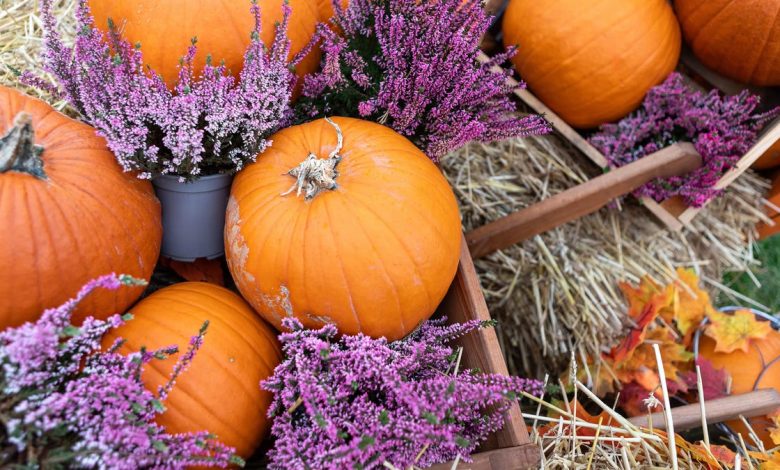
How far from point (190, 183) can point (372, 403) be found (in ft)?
2.05

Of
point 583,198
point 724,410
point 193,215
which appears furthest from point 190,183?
point 724,410

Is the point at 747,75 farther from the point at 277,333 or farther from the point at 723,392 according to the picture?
the point at 277,333

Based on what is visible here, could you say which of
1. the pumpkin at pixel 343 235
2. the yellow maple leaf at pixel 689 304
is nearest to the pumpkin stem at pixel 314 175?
the pumpkin at pixel 343 235

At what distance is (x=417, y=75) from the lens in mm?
1257

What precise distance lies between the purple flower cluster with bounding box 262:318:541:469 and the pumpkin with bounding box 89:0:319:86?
59 centimetres

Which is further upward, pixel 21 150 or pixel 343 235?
pixel 21 150

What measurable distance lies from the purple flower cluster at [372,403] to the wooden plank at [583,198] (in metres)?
0.72

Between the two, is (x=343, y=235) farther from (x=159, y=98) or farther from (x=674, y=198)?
(x=674, y=198)

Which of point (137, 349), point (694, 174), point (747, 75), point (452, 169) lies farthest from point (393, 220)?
point (747, 75)

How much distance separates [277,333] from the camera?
1316mm

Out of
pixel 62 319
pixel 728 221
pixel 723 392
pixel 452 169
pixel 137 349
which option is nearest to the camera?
pixel 62 319

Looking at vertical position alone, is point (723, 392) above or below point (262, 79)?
below

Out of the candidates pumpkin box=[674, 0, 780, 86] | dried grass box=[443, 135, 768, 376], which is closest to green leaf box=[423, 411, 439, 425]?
dried grass box=[443, 135, 768, 376]

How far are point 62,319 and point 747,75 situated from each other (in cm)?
212
